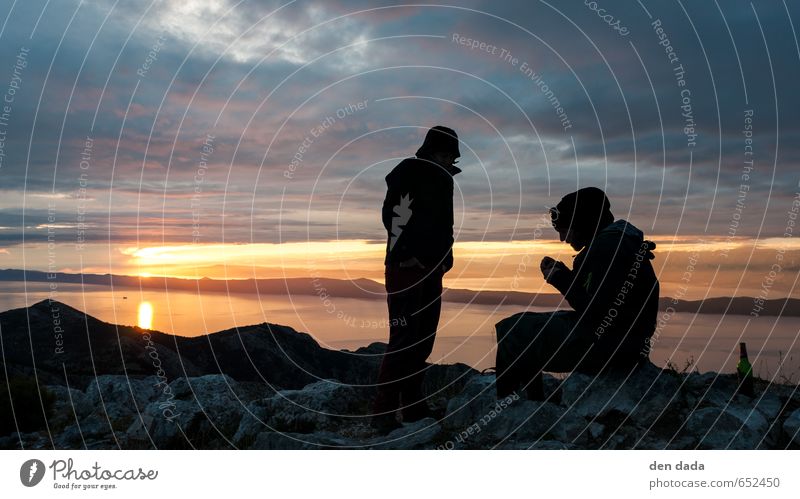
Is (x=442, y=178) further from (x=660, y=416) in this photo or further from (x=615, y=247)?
(x=660, y=416)

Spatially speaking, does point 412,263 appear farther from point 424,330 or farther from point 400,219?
point 424,330

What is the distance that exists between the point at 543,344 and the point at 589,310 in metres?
0.82

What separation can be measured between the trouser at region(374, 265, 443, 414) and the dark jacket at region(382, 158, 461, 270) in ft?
0.74

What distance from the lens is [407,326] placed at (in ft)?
32.1

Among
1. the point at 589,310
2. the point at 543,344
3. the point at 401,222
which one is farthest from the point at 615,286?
the point at 401,222

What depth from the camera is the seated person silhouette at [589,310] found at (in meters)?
8.52

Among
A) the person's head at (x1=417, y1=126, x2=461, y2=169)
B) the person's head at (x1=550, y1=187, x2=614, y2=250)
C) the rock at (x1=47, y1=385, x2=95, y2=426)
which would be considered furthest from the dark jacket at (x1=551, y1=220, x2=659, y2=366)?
the rock at (x1=47, y1=385, x2=95, y2=426)

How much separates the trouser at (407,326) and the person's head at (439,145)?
4.89 feet

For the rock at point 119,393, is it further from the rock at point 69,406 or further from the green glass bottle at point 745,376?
the green glass bottle at point 745,376

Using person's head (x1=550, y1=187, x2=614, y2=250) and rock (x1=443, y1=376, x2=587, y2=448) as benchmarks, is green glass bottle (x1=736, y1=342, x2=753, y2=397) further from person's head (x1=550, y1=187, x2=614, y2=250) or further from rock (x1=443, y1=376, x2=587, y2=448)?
person's head (x1=550, y1=187, x2=614, y2=250)

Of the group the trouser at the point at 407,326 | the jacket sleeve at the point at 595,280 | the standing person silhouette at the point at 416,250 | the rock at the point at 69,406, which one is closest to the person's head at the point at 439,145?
the standing person silhouette at the point at 416,250

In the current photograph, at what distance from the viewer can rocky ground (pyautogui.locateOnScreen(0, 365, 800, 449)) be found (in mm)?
9453
